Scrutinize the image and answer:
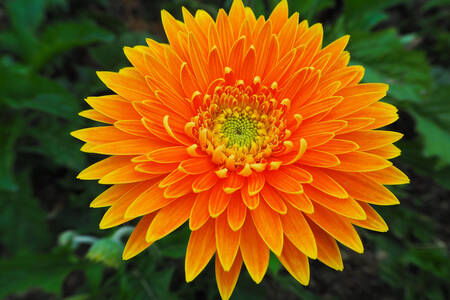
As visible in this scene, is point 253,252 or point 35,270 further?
point 35,270

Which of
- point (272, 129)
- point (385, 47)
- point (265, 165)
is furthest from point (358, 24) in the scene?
point (265, 165)

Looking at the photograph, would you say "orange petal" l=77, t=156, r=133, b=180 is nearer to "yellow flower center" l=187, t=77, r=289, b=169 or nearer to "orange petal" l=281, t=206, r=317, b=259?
"yellow flower center" l=187, t=77, r=289, b=169

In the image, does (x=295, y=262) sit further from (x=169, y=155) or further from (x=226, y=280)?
(x=169, y=155)

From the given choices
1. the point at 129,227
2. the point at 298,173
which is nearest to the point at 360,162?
the point at 298,173

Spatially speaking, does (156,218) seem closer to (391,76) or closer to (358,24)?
(391,76)

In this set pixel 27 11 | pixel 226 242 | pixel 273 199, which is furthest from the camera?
pixel 27 11

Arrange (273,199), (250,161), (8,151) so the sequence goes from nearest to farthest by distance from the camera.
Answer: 1. (273,199)
2. (250,161)
3. (8,151)

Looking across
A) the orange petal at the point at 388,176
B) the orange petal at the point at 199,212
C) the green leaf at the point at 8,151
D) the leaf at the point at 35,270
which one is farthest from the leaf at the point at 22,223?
the orange petal at the point at 388,176
